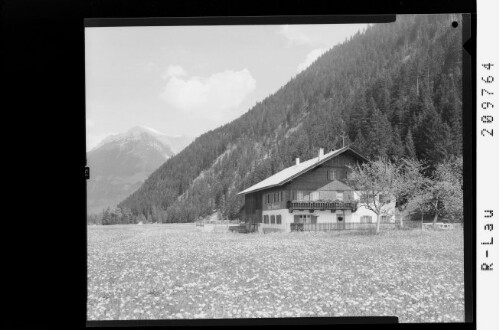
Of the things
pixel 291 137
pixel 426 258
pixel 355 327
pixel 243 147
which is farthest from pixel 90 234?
pixel 426 258

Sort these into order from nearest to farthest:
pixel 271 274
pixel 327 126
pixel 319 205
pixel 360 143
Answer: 1. pixel 271 274
2. pixel 319 205
3. pixel 360 143
4. pixel 327 126

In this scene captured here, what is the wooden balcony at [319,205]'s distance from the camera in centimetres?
652

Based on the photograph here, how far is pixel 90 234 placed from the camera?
634cm

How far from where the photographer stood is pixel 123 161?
6371 millimetres

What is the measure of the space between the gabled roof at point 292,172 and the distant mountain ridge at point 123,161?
957 millimetres

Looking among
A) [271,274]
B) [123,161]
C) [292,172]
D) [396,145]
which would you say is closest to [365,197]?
[396,145]

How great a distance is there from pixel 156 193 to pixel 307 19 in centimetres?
248

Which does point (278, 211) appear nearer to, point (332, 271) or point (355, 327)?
point (332, 271)

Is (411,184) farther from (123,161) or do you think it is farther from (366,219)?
(123,161)

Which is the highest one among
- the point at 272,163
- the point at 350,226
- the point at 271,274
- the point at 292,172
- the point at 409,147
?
the point at 409,147

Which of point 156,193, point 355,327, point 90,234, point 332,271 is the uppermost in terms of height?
point 156,193

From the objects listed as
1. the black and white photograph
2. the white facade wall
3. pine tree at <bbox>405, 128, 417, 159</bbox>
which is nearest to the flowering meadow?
the black and white photograph

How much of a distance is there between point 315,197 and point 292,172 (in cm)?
38

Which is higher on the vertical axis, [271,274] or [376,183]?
[376,183]
